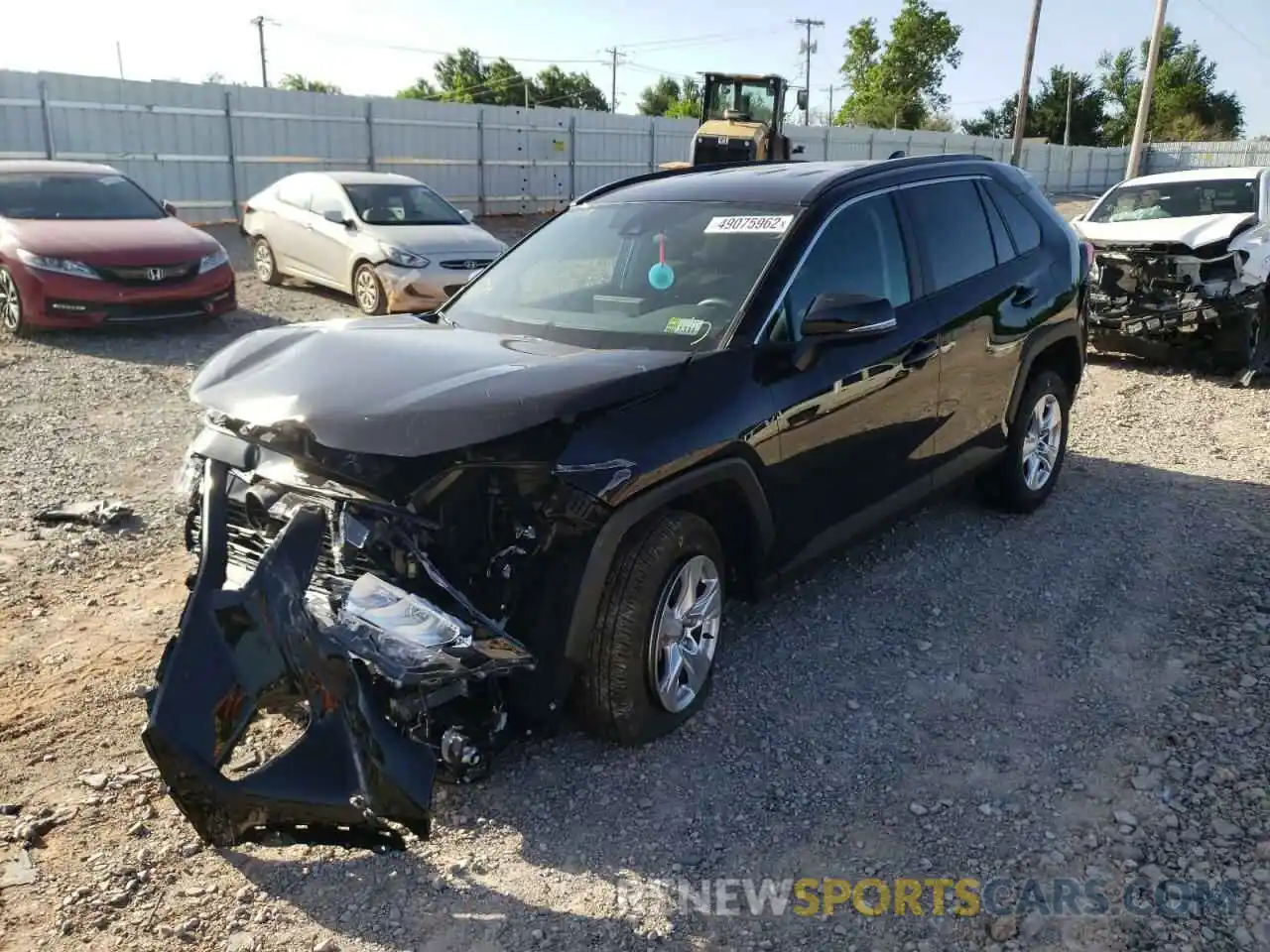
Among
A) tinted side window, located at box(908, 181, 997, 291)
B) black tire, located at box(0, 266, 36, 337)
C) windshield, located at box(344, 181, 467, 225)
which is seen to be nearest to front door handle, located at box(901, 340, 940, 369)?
tinted side window, located at box(908, 181, 997, 291)

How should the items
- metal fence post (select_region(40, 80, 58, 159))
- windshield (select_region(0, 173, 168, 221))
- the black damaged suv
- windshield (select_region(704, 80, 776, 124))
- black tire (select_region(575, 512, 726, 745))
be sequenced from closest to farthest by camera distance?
1. the black damaged suv
2. black tire (select_region(575, 512, 726, 745))
3. windshield (select_region(0, 173, 168, 221))
4. metal fence post (select_region(40, 80, 58, 159))
5. windshield (select_region(704, 80, 776, 124))

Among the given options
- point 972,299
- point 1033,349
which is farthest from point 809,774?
point 1033,349

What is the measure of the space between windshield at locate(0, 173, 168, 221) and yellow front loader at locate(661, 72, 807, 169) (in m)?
11.6

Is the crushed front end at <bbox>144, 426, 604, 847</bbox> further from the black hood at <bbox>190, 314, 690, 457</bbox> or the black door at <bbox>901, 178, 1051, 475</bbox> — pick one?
the black door at <bbox>901, 178, 1051, 475</bbox>

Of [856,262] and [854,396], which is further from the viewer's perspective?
[856,262]

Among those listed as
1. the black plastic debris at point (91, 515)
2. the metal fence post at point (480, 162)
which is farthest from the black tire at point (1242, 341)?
the metal fence post at point (480, 162)

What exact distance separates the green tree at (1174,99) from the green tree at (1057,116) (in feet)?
3.49

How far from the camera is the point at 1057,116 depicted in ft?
234

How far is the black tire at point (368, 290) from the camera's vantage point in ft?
37.7

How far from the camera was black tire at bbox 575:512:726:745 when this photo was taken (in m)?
3.26

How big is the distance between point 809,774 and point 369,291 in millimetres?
9435

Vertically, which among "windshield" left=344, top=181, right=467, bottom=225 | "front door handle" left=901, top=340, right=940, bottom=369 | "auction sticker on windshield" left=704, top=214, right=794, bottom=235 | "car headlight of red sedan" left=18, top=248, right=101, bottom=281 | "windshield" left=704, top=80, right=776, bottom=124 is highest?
"windshield" left=704, top=80, right=776, bottom=124

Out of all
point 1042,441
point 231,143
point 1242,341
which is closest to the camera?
point 1042,441

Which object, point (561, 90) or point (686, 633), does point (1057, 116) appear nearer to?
point (561, 90)
